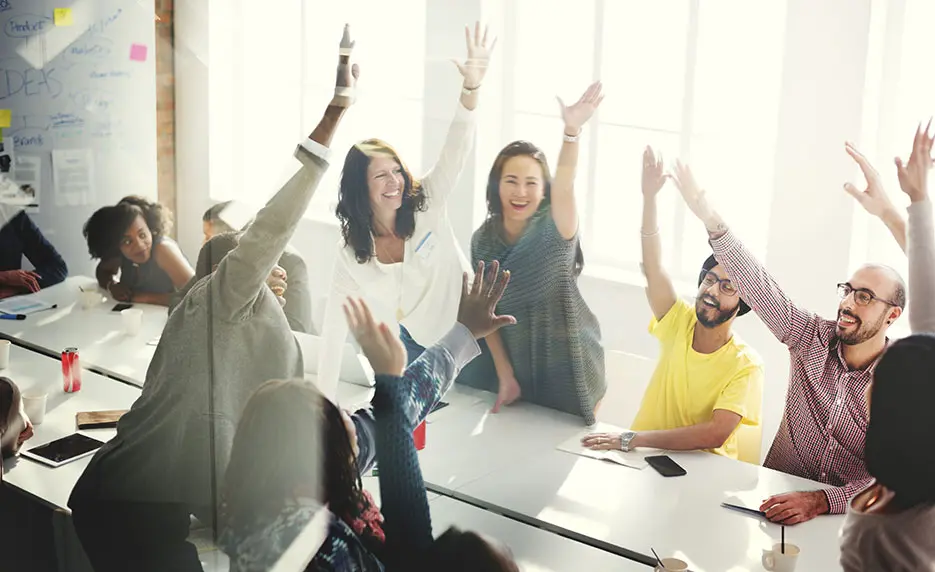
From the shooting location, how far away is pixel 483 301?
2.35 m

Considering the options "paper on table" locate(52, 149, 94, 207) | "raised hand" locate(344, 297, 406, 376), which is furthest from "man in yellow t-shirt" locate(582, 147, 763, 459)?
"paper on table" locate(52, 149, 94, 207)

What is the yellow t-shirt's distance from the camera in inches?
78.6

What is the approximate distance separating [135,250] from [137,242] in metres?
0.03

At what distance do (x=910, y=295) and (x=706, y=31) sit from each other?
24.9 inches

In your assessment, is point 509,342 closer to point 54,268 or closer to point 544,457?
point 544,457

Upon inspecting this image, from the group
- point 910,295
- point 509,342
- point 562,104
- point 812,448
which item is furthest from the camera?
Answer: point 509,342

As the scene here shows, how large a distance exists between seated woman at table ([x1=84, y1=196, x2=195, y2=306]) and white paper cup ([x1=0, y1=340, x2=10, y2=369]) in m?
0.39

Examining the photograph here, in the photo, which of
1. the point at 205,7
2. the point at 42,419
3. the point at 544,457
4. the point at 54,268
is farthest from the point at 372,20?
the point at 42,419

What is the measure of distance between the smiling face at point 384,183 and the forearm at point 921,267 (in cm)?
117

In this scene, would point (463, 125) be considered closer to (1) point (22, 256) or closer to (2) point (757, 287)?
(2) point (757, 287)

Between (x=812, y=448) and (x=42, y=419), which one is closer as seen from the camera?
(x=812, y=448)

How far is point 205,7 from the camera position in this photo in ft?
9.68

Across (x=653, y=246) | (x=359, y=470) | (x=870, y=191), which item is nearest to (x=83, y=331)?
(x=359, y=470)

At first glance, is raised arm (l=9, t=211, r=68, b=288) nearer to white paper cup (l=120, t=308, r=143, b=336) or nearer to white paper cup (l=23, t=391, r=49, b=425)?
white paper cup (l=120, t=308, r=143, b=336)
